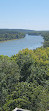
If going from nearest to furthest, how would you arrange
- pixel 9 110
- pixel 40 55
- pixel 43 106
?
1. pixel 43 106
2. pixel 9 110
3. pixel 40 55

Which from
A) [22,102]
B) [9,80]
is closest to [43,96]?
[22,102]

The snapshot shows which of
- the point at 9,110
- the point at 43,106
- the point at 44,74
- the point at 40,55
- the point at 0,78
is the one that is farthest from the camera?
the point at 40,55

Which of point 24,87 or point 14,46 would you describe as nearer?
point 24,87

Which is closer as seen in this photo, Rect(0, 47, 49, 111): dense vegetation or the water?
Rect(0, 47, 49, 111): dense vegetation

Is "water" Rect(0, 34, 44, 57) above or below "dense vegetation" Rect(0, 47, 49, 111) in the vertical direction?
below

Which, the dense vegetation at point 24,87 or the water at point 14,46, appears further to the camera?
the water at point 14,46

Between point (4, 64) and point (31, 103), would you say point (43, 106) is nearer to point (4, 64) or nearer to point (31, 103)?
point (31, 103)

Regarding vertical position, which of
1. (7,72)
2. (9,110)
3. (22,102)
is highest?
(7,72)

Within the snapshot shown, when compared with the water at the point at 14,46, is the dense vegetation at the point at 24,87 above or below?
above
